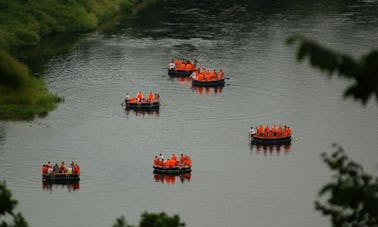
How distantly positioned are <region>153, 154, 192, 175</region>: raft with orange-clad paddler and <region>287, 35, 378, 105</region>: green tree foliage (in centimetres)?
5567

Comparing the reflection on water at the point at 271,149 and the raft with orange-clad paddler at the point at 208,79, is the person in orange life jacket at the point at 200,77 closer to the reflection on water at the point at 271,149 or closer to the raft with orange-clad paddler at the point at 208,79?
the raft with orange-clad paddler at the point at 208,79

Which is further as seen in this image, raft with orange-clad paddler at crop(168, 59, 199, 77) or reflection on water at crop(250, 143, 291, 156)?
raft with orange-clad paddler at crop(168, 59, 199, 77)

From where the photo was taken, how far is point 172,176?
78250 millimetres

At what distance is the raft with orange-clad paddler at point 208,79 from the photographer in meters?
104

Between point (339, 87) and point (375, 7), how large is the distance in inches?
1727

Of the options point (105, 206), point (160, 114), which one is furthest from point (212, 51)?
point (105, 206)

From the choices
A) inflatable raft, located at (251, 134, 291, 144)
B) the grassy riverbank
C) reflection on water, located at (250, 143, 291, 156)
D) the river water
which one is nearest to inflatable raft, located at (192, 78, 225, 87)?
the river water

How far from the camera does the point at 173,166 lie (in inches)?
3081

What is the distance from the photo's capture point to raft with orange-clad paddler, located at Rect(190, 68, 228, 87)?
10362 cm

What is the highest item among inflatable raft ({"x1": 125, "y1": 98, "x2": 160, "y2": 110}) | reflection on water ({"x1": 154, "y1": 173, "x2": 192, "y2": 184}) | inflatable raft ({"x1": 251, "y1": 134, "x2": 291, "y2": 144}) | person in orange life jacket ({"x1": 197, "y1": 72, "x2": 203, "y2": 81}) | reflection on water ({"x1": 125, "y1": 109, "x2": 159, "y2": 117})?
person in orange life jacket ({"x1": 197, "y1": 72, "x2": 203, "y2": 81})

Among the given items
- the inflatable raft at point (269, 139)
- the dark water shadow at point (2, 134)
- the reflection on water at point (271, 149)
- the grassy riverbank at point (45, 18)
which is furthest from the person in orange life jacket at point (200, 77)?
the dark water shadow at point (2, 134)

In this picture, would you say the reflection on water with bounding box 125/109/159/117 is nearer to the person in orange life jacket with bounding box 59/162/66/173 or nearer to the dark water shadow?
the dark water shadow

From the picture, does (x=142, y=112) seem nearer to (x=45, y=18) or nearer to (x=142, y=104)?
(x=142, y=104)

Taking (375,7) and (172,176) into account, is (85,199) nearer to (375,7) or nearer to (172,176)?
(172,176)
